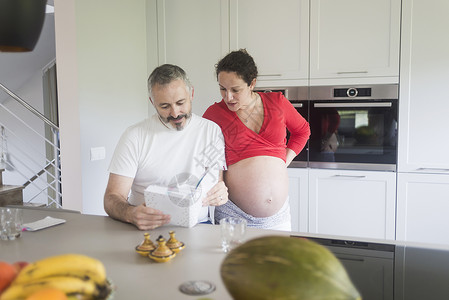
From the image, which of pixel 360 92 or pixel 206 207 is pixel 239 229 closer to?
pixel 206 207

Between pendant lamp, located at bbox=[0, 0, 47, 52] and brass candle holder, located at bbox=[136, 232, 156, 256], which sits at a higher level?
pendant lamp, located at bbox=[0, 0, 47, 52]

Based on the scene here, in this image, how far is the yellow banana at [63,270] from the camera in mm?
451

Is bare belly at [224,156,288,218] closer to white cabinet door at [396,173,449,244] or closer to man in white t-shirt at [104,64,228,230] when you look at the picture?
man in white t-shirt at [104,64,228,230]

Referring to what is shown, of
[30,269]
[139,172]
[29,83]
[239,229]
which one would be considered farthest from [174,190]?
[29,83]

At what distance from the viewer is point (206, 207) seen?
5.06 feet

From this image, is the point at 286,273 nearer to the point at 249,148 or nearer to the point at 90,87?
the point at 249,148

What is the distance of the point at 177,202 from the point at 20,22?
0.68 metres

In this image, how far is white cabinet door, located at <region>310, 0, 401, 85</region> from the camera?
2559mm

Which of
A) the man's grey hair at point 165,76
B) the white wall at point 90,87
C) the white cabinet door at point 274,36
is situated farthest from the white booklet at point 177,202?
the white cabinet door at point 274,36

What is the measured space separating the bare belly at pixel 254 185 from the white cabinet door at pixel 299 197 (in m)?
0.97

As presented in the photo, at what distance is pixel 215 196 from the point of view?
1444 millimetres

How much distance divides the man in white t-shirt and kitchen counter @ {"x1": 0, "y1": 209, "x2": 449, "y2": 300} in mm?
228

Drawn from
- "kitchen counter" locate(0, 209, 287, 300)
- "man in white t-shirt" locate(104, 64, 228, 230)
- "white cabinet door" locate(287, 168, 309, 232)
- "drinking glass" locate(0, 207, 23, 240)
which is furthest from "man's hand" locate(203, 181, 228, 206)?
"white cabinet door" locate(287, 168, 309, 232)

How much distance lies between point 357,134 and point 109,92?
5.70ft
